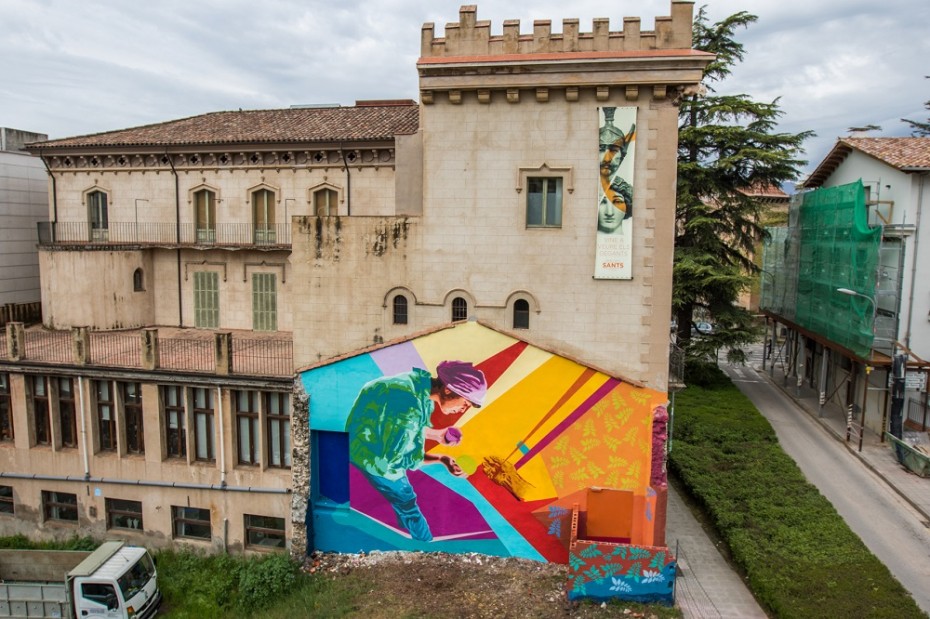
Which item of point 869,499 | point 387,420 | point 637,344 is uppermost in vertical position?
point 637,344

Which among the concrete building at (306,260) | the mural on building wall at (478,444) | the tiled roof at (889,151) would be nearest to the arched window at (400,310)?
the concrete building at (306,260)

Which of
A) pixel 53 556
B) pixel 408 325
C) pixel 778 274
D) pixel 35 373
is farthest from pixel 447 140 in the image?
pixel 778 274

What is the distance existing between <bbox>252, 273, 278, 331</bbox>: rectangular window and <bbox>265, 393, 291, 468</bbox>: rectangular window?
6.08 m

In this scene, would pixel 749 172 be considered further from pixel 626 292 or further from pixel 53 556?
pixel 53 556

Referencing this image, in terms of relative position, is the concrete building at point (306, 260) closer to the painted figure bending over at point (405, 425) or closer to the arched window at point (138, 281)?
the arched window at point (138, 281)

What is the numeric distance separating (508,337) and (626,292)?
369 cm

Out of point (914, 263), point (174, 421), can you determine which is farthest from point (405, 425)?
point (914, 263)

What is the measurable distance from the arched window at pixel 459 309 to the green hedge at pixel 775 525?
1082 cm

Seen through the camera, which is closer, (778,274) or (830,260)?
(830,260)

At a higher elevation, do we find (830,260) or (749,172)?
(749,172)

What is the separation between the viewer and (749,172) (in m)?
35.3

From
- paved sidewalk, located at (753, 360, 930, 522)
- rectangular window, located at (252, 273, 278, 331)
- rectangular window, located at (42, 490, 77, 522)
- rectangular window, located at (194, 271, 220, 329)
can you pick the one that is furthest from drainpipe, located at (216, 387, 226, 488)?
paved sidewalk, located at (753, 360, 930, 522)

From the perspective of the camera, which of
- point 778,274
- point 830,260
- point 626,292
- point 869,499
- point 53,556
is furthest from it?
point 778,274

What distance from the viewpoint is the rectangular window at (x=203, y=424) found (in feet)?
72.7
